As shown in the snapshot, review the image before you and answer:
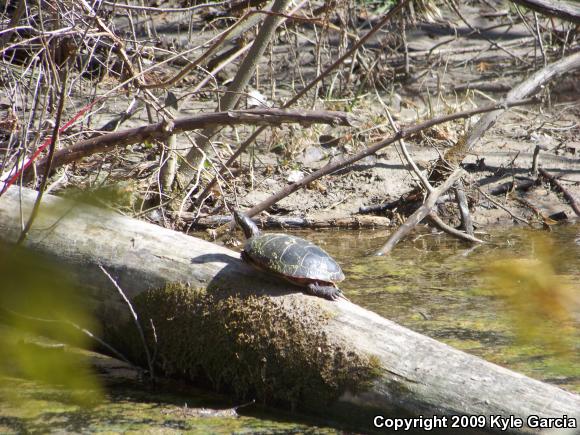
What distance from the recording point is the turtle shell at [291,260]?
3.71 m

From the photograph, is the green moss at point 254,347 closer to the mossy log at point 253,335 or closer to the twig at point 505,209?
the mossy log at point 253,335

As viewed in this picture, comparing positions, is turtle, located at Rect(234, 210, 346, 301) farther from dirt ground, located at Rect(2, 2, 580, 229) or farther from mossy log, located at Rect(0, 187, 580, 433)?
dirt ground, located at Rect(2, 2, 580, 229)

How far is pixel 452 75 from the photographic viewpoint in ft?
Answer: 31.9

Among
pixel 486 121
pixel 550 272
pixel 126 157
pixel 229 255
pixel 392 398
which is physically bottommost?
pixel 392 398

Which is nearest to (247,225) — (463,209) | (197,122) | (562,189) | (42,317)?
(197,122)

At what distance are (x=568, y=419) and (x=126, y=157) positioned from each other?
16.0 ft

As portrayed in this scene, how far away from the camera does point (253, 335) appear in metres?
3.67

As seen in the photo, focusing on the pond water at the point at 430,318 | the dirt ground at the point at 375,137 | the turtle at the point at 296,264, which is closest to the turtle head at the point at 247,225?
the turtle at the point at 296,264

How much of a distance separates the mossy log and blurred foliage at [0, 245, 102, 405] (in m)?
0.09

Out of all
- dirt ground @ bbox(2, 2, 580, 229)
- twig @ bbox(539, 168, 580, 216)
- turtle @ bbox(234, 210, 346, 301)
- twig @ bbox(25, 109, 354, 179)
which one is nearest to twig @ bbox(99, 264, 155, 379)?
turtle @ bbox(234, 210, 346, 301)

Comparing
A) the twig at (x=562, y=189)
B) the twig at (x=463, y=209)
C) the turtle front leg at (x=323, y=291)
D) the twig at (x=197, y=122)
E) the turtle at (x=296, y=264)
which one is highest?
the twig at (x=562, y=189)

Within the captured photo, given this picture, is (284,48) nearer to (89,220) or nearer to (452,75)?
(452,75)

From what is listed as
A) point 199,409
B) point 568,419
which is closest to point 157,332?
point 199,409

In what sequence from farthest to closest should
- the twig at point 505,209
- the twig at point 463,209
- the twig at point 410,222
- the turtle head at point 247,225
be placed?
the twig at point 463,209 < the twig at point 505,209 < the twig at point 410,222 < the turtle head at point 247,225
